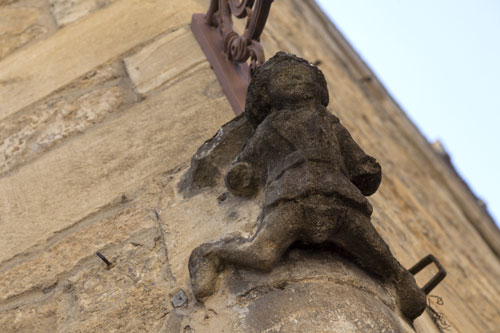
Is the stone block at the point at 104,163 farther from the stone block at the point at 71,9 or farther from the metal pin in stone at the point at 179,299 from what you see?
the stone block at the point at 71,9

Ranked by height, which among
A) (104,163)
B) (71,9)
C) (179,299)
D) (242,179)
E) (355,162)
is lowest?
(71,9)

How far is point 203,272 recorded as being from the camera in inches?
51.6

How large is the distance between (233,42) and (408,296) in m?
0.98

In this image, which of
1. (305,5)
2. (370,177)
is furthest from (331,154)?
(305,5)

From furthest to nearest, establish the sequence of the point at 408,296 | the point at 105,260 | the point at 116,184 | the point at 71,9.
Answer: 1. the point at 71,9
2. the point at 116,184
3. the point at 105,260
4. the point at 408,296

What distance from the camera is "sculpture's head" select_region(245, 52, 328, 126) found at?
142 centimetres

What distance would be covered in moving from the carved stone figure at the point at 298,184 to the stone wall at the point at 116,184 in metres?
0.07

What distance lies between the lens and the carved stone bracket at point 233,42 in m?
1.88

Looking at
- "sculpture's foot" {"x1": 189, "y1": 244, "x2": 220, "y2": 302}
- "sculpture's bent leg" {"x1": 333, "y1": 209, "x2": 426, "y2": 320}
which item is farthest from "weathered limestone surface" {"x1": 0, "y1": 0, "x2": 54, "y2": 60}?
"sculpture's bent leg" {"x1": 333, "y1": 209, "x2": 426, "y2": 320}

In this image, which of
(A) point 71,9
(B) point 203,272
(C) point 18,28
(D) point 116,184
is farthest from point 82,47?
(B) point 203,272

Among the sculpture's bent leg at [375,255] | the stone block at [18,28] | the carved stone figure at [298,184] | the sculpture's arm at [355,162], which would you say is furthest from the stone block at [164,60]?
the sculpture's bent leg at [375,255]

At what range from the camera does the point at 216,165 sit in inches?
61.6

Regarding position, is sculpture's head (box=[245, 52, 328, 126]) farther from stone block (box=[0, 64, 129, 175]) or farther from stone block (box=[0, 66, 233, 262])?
stone block (box=[0, 64, 129, 175])

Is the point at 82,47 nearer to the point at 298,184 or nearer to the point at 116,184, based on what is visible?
the point at 116,184
